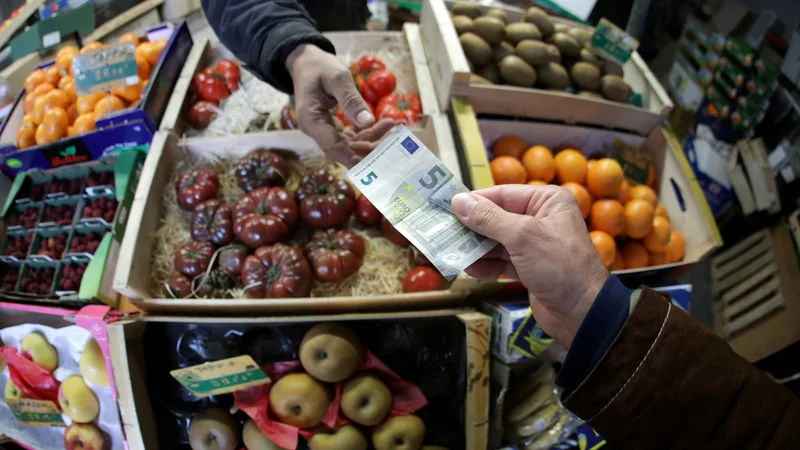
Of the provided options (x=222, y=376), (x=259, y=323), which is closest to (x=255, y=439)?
(x=222, y=376)

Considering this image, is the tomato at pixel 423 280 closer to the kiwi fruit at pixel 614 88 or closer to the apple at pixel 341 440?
the apple at pixel 341 440

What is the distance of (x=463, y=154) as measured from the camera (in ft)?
6.01

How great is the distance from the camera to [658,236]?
187 centimetres

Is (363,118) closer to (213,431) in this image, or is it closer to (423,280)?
(423,280)

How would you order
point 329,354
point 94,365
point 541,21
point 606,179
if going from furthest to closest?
1. point 541,21
2. point 606,179
3. point 94,365
4. point 329,354

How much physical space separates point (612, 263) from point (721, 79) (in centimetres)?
178

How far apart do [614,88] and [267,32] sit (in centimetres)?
171

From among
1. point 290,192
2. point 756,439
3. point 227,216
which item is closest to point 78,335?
point 227,216

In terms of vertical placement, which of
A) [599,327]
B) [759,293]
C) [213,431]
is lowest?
[759,293]

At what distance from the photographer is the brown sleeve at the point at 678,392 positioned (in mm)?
797

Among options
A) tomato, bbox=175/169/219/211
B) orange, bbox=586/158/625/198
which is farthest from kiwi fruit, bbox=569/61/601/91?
tomato, bbox=175/169/219/211

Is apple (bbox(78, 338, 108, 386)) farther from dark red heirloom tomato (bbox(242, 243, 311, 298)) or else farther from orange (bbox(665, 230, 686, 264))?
orange (bbox(665, 230, 686, 264))

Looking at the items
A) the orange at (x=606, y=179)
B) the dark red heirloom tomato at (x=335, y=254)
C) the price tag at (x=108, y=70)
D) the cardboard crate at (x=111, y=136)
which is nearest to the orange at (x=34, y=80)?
the cardboard crate at (x=111, y=136)

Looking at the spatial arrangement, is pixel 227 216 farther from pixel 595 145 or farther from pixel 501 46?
pixel 595 145
